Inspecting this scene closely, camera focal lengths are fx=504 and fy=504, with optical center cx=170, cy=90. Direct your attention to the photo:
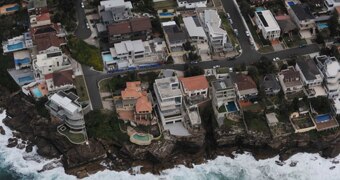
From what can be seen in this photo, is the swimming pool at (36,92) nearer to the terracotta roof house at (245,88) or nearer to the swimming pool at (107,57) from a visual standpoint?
the swimming pool at (107,57)

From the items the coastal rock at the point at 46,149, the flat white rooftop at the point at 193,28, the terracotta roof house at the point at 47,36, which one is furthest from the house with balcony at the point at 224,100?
the terracotta roof house at the point at 47,36

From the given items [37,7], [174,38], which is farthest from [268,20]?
[37,7]

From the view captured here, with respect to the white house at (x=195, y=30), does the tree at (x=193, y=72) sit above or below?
below

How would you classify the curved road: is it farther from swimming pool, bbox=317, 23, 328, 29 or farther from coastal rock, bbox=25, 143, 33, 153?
coastal rock, bbox=25, 143, 33, 153

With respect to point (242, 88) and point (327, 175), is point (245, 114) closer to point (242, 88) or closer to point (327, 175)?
point (242, 88)

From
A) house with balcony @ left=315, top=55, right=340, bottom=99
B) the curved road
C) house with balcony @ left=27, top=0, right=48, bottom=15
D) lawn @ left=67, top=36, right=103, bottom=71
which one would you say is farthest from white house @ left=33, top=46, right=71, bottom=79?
house with balcony @ left=315, top=55, right=340, bottom=99

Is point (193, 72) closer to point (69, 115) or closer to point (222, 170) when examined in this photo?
point (222, 170)
